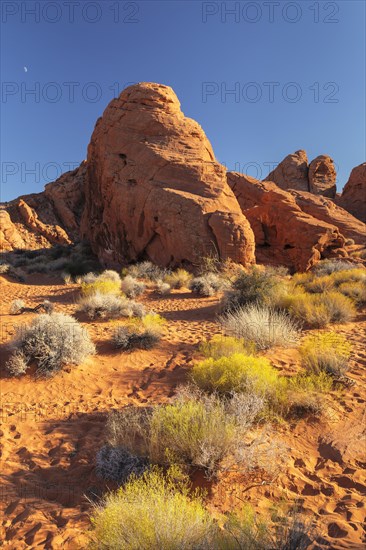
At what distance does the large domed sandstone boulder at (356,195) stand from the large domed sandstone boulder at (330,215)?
1291 cm

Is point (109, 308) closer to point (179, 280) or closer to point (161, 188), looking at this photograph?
point (179, 280)

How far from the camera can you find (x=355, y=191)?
136 feet

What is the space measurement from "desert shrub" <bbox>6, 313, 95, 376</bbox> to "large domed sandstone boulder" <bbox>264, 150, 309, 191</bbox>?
40536 mm

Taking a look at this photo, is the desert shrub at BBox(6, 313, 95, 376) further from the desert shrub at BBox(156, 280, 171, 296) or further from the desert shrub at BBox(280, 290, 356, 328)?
the desert shrub at BBox(156, 280, 171, 296)

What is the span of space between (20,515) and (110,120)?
2016cm

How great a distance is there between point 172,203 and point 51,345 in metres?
11.1

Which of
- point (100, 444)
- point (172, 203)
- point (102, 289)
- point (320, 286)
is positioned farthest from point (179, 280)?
point (100, 444)

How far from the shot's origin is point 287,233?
67.4ft

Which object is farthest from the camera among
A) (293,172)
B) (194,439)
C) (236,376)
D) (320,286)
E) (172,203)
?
(293,172)

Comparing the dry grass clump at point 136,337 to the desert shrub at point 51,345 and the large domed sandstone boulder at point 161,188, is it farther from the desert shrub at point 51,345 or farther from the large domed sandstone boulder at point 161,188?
the large domed sandstone boulder at point 161,188

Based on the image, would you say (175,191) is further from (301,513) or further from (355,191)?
(355,191)

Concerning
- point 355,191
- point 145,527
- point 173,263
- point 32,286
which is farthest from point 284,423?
point 355,191

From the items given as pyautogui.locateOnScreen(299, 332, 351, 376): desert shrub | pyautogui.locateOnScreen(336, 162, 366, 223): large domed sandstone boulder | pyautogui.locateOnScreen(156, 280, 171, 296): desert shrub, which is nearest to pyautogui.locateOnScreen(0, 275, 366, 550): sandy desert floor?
pyautogui.locateOnScreen(299, 332, 351, 376): desert shrub

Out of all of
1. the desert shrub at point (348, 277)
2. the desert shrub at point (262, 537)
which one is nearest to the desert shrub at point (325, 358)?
the desert shrub at point (262, 537)
